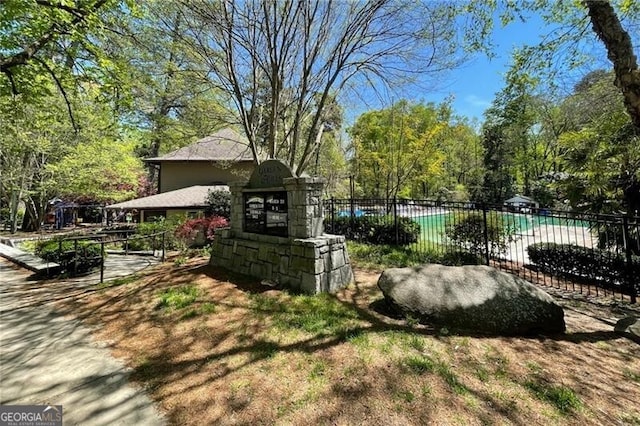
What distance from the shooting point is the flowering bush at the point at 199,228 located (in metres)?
11.8

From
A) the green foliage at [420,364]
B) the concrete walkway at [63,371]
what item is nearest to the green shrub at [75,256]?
the concrete walkway at [63,371]

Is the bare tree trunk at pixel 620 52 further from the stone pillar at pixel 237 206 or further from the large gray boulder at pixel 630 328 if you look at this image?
the stone pillar at pixel 237 206

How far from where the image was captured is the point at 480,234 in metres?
8.35

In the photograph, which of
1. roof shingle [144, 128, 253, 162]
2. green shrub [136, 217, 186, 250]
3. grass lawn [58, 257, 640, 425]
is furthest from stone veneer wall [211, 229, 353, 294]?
roof shingle [144, 128, 253, 162]

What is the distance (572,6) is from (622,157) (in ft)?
12.6

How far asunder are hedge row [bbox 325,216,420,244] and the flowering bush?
4.38 m

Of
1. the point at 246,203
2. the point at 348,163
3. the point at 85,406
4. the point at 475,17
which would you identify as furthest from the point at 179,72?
the point at 348,163

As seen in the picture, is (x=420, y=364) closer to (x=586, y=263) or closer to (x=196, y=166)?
(x=586, y=263)

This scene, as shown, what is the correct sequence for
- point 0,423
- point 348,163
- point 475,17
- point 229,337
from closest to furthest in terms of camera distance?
point 0,423
point 229,337
point 475,17
point 348,163

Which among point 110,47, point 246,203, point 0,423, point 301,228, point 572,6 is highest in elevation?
point 110,47

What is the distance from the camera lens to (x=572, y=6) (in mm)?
5988

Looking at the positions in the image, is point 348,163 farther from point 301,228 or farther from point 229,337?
point 229,337

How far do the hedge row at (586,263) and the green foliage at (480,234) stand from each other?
2.39ft

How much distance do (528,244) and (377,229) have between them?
449 cm
